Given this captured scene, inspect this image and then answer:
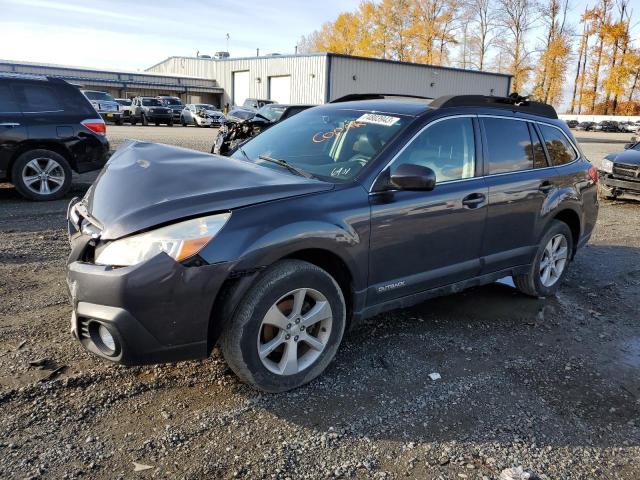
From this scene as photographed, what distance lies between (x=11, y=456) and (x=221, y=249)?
1350mm

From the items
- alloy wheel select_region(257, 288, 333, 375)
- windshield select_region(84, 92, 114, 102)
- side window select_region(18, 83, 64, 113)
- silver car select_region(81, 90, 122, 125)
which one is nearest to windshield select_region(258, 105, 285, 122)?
side window select_region(18, 83, 64, 113)

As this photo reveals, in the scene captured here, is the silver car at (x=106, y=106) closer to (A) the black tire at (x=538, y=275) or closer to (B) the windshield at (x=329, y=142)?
(B) the windshield at (x=329, y=142)

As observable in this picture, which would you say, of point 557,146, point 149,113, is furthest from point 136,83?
point 557,146

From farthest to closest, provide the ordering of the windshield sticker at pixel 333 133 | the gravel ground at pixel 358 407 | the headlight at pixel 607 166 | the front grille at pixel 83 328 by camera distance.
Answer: the headlight at pixel 607 166 < the windshield sticker at pixel 333 133 < the front grille at pixel 83 328 < the gravel ground at pixel 358 407

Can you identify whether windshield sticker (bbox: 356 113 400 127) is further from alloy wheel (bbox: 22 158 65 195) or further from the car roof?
alloy wheel (bbox: 22 158 65 195)

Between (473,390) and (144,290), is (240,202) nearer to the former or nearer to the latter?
(144,290)


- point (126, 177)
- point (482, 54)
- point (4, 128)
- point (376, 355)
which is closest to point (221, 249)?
point (126, 177)

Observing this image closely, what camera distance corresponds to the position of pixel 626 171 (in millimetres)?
10617

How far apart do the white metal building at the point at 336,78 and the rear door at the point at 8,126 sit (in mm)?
28093

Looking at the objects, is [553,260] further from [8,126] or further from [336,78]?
[336,78]

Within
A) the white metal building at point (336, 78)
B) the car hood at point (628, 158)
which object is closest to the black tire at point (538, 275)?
the car hood at point (628, 158)

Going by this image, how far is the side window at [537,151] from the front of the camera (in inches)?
183

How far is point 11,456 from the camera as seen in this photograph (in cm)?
249

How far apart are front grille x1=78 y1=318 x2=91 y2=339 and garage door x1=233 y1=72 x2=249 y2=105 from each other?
Result: 46718 mm
